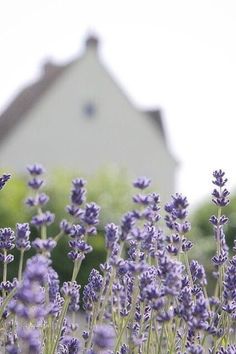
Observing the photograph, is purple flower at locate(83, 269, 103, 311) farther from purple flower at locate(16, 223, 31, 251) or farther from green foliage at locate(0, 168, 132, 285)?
green foliage at locate(0, 168, 132, 285)

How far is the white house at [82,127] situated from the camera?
85.2 ft

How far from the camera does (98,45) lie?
1059 inches

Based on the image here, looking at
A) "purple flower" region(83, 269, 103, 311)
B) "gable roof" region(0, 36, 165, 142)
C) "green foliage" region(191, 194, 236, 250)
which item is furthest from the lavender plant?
"gable roof" region(0, 36, 165, 142)

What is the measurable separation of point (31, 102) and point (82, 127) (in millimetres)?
1760

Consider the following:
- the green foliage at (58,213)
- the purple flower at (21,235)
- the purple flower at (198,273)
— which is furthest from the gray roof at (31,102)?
the purple flower at (21,235)

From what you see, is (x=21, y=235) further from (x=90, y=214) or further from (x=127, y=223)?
(x=127, y=223)

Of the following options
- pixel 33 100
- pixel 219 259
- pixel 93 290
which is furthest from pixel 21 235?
pixel 33 100

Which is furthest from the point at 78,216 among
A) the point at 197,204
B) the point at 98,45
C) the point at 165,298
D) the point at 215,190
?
the point at 98,45

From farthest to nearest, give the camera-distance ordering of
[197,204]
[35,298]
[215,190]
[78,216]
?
[197,204], [215,190], [78,216], [35,298]

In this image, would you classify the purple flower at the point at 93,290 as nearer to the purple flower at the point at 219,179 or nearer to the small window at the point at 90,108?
the purple flower at the point at 219,179

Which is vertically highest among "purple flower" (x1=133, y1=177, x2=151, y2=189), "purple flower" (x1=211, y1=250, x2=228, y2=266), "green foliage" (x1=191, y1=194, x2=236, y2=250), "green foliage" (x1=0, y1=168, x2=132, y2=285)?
"green foliage" (x1=191, y1=194, x2=236, y2=250)

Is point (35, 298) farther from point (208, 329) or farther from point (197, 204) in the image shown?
point (197, 204)

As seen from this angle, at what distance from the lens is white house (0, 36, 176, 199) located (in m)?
26.0

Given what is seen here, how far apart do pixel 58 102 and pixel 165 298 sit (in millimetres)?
23947
